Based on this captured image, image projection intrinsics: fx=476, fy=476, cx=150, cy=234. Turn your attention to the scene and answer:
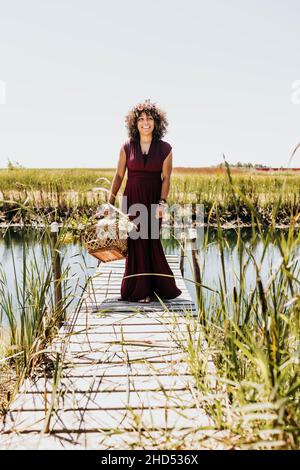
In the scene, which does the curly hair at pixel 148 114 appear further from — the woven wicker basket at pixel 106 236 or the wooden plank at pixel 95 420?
the wooden plank at pixel 95 420

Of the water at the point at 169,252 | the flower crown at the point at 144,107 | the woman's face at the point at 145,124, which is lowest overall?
the water at the point at 169,252

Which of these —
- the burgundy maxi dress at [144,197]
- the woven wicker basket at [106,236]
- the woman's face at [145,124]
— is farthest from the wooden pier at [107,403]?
the woman's face at [145,124]

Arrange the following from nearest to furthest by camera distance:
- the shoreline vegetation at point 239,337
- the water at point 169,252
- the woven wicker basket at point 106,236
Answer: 1. the shoreline vegetation at point 239,337
2. the woven wicker basket at point 106,236
3. the water at point 169,252

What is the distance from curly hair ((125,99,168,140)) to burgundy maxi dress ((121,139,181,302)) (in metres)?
0.06

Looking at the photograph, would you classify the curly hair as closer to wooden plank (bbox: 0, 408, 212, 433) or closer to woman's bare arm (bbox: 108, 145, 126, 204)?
woman's bare arm (bbox: 108, 145, 126, 204)

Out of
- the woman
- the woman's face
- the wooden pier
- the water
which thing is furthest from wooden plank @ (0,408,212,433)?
the water

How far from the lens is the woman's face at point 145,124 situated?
3701 millimetres

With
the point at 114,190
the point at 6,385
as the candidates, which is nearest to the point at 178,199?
the point at 114,190

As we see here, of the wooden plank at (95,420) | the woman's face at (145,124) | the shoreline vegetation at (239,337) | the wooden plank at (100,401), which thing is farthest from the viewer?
the woman's face at (145,124)

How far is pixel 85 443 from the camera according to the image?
182 cm

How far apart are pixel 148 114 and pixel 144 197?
65 centimetres

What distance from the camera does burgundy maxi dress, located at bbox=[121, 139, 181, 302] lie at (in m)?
3.79

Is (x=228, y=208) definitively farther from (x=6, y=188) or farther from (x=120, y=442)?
(x=120, y=442)

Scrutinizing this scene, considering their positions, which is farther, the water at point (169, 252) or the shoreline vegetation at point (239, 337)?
the water at point (169, 252)
